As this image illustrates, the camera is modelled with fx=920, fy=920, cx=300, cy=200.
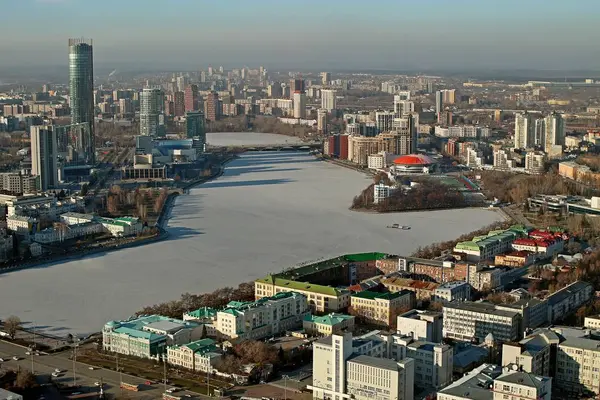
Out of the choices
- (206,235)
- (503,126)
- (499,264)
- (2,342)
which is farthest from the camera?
(503,126)

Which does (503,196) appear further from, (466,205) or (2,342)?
(2,342)

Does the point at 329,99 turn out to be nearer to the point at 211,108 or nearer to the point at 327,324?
the point at 211,108

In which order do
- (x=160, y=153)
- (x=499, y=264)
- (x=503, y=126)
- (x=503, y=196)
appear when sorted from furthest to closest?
(x=503, y=126)
(x=160, y=153)
(x=503, y=196)
(x=499, y=264)

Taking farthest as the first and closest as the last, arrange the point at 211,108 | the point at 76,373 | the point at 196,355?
the point at 211,108 → the point at 196,355 → the point at 76,373

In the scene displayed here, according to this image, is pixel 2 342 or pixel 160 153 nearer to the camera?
pixel 2 342

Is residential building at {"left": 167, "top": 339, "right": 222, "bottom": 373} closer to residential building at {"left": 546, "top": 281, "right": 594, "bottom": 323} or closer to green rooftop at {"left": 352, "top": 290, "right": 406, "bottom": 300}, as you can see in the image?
green rooftop at {"left": 352, "top": 290, "right": 406, "bottom": 300}

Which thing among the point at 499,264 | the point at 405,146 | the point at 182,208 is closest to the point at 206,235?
the point at 182,208

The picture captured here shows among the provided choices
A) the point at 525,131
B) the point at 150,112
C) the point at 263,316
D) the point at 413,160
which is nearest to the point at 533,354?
the point at 263,316
